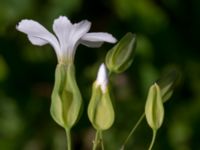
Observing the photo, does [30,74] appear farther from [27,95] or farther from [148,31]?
[148,31]

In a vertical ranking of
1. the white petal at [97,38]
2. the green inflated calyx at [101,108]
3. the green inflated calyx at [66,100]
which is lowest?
the green inflated calyx at [101,108]

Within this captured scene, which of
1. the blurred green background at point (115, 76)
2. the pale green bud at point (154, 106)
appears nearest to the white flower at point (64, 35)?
the pale green bud at point (154, 106)

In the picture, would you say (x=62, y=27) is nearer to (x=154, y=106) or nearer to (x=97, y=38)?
(x=97, y=38)

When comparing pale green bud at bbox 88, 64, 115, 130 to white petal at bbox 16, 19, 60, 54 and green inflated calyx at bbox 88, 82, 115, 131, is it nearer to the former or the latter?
green inflated calyx at bbox 88, 82, 115, 131

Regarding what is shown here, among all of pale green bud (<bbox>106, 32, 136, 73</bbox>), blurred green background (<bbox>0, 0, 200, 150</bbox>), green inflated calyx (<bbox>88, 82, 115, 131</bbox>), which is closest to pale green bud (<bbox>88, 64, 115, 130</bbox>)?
green inflated calyx (<bbox>88, 82, 115, 131</bbox>)

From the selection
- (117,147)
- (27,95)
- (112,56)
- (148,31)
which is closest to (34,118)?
(27,95)

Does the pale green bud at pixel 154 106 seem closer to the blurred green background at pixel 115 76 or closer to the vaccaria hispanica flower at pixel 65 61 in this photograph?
the vaccaria hispanica flower at pixel 65 61
